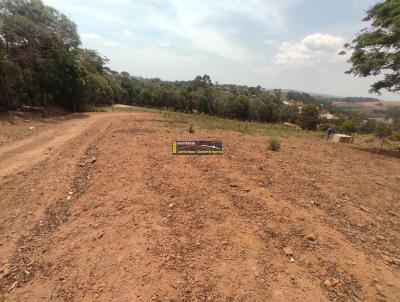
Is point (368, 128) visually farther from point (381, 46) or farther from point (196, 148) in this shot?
point (196, 148)

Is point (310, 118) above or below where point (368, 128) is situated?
above

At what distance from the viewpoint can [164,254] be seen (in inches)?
134

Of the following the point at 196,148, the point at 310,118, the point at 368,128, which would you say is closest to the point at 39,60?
the point at 196,148

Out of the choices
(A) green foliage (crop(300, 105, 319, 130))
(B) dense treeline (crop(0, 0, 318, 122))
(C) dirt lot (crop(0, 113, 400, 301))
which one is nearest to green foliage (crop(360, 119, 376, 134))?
(A) green foliage (crop(300, 105, 319, 130))

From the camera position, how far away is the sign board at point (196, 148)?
7.97 meters

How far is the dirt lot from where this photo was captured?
9.67ft

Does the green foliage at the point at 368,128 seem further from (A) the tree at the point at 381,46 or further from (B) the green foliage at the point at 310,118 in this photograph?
(A) the tree at the point at 381,46

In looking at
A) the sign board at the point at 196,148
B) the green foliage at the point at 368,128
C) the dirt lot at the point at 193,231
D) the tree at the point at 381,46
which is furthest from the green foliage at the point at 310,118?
the sign board at the point at 196,148

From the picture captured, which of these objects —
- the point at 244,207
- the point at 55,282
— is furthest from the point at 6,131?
the point at 244,207

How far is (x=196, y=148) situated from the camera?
8367 mm

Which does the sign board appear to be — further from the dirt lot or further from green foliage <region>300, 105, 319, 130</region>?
green foliage <region>300, 105, 319, 130</region>

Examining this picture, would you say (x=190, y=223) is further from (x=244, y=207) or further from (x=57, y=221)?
(x=57, y=221)

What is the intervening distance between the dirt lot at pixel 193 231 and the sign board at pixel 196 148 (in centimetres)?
74

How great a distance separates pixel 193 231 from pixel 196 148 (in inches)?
184
